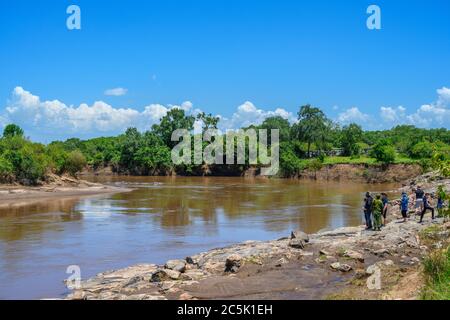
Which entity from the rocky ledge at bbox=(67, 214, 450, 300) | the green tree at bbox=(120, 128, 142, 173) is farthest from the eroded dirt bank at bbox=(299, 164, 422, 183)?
the rocky ledge at bbox=(67, 214, 450, 300)

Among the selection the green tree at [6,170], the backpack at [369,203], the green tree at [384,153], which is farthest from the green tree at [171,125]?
the backpack at [369,203]

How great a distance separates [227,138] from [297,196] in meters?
46.1

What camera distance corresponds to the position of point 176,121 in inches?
4582

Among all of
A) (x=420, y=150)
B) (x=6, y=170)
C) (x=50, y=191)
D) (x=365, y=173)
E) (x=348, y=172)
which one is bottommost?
(x=50, y=191)

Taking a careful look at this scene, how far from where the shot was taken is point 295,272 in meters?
17.1

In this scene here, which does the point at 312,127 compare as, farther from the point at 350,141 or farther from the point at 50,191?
the point at 50,191

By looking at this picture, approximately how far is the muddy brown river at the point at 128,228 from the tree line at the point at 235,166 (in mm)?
13793

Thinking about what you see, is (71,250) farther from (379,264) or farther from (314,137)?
(314,137)

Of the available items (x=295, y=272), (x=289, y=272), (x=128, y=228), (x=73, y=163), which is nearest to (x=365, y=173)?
(x=73, y=163)

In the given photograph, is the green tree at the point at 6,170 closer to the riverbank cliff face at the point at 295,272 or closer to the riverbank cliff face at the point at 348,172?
the riverbank cliff face at the point at 295,272

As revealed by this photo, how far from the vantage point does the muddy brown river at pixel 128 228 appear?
21047 millimetres

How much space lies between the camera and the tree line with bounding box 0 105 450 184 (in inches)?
2505

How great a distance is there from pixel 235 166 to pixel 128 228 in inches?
Result: 2756
